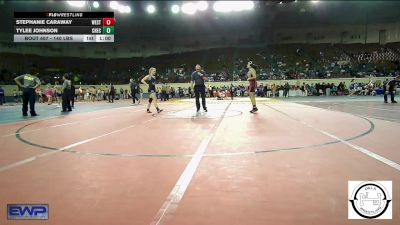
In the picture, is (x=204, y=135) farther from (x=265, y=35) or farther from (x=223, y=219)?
(x=265, y=35)

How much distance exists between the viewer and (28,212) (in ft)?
8.44

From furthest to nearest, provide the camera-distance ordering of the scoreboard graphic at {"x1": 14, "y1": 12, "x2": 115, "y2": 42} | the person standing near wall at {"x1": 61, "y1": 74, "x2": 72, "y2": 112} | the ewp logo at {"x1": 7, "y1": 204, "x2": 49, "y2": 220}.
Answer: the scoreboard graphic at {"x1": 14, "y1": 12, "x2": 115, "y2": 42} < the person standing near wall at {"x1": 61, "y1": 74, "x2": 72, "y2": 112} < the ewp logo at {"x1": 7, "y1": 204, "x2": 49, "y2": 220}

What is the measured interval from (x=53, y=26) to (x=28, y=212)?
13.7 meters

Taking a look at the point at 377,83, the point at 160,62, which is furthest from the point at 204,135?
the point at 160,62

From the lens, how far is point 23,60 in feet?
126

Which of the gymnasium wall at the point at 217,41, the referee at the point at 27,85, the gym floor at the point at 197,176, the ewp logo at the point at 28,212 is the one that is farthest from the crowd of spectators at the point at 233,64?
the ewp logo at the point at 28,212

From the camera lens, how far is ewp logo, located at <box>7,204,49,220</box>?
2.48 m

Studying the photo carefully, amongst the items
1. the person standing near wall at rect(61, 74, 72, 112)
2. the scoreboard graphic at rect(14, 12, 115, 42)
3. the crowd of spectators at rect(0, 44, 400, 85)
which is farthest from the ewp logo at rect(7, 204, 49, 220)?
the crowd of spectators at rect(0, 44, 400, 85)

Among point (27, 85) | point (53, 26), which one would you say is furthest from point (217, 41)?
point (27, 85)

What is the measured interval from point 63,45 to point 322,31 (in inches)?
1329

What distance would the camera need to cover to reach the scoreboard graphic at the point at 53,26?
14.3 meters

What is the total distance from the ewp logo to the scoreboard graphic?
42.8 ft

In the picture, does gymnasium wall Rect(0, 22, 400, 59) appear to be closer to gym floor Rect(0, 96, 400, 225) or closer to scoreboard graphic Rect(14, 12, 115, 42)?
scoreboard graphic Rect(14, 12, 115, 42)

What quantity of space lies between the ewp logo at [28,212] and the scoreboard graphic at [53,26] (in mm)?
13046
